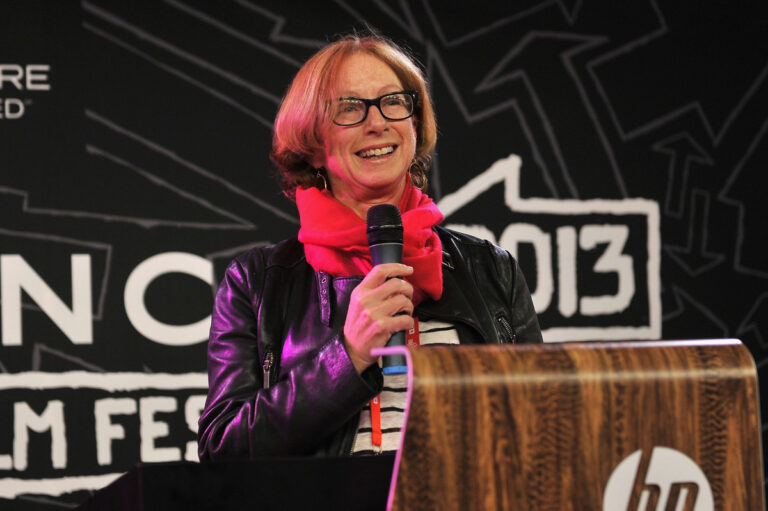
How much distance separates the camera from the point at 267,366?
4.81ft

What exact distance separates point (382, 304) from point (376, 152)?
1.49 feet

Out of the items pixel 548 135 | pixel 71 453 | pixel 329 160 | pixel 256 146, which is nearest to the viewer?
pixel 329 160

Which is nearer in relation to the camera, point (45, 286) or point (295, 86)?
point (295, 86)

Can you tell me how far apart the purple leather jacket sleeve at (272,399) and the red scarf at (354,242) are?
14 centimetres

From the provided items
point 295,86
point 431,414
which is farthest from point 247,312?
point 431,414

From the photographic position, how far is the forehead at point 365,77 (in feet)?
5.16

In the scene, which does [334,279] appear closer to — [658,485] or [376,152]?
[376,152]

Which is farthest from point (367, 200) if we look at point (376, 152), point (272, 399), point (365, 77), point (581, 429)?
point (581, 429)

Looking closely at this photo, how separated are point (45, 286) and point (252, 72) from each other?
3.15 feet

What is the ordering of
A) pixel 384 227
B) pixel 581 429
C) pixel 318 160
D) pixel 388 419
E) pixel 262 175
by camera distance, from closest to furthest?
pixel 581 429
pixel 384 227
pixel 388 419
pixel 318 160
pixel 262 175

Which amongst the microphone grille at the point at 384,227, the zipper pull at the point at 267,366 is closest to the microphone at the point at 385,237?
the microphone grille at the point at 384,227

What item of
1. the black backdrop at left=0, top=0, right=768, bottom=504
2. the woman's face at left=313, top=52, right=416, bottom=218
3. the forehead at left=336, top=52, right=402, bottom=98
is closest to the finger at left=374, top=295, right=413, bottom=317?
the woman's face at left=313, top=52, right=416, bottom=218

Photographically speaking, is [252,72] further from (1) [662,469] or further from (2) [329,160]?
(1) [662,469]

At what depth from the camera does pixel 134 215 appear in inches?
113
